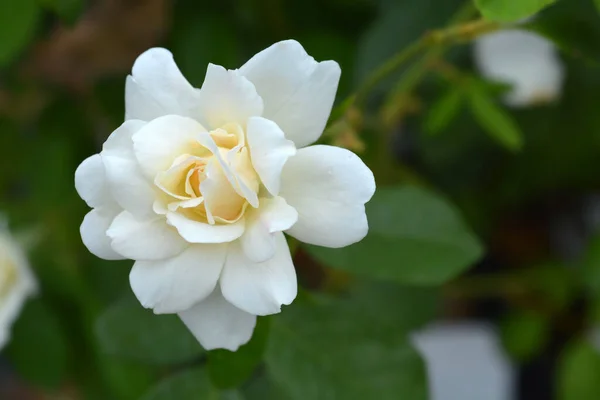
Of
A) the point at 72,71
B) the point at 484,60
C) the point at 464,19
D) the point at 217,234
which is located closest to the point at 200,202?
the point at 217,234

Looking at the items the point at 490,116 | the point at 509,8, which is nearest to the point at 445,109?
the point at 490,116

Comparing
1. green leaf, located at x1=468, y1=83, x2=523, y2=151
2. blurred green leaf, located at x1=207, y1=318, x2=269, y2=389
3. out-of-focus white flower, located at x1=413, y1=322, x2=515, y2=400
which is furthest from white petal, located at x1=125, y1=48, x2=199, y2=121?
out-of-focus white flower, located at x1=413, y1=322, x2=515, y2=400

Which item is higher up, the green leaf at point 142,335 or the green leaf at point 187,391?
the green leaf at point 142,335

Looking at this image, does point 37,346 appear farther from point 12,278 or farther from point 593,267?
point 593,267

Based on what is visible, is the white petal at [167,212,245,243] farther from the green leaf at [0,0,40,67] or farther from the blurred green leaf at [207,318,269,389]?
the green leaf at [0,0,40,67]

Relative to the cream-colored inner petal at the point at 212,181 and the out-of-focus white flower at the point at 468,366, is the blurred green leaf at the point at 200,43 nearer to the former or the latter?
the cream-colored inner petal at the point at 212,181

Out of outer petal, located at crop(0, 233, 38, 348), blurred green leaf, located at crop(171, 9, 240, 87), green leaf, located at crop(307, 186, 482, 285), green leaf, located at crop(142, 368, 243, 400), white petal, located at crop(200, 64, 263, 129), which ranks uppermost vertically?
white petal, located at crop(200, 64, 263, 129)

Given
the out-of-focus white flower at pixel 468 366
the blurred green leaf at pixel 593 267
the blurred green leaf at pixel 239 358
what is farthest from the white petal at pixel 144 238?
the out-of-focus white flower at pixel 468 366
